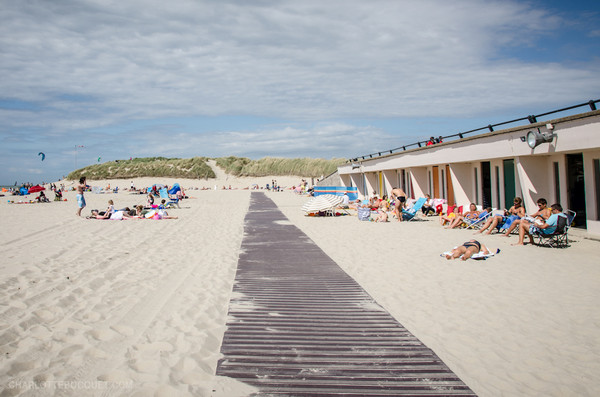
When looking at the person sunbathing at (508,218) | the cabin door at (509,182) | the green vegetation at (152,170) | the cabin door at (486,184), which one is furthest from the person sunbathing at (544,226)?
the green vegetation at (152,170)

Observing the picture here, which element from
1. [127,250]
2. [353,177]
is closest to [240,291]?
[127,250]

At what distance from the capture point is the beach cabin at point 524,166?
9203 millimetres

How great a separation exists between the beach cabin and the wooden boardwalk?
21.5 ft

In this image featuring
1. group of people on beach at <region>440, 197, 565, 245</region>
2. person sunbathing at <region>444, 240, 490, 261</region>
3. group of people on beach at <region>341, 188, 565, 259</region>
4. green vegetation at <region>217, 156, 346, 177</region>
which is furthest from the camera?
green vegetation at <region>217, 156, 346, 177</region>

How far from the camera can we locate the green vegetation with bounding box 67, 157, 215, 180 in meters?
62.8

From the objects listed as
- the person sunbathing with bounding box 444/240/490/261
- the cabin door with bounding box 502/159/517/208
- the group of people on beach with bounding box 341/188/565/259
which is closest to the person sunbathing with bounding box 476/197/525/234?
the group of people on beach with bounding box 341/188/565/259

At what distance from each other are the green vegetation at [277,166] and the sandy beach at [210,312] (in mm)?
45681

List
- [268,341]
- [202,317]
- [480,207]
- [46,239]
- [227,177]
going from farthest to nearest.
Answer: [227,177], [480,207], [46,239], [202,317], [268,341]

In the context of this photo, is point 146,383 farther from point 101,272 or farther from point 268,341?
point 101,272

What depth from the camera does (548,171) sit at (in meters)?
11.1

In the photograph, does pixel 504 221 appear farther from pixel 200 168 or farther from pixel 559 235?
pixel 200 168

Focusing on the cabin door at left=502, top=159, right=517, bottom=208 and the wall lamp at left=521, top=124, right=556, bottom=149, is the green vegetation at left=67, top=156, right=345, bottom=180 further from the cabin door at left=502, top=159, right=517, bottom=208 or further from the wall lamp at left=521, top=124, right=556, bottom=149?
the wall lamp at left=521, top=124, right=556, bottom=149

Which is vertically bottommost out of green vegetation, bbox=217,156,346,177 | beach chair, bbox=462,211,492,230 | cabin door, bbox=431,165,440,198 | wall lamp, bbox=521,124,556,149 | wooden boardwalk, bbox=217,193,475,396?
wooden boardwalk, bbox=217,193,475,396

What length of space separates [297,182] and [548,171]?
45292 millimetres
